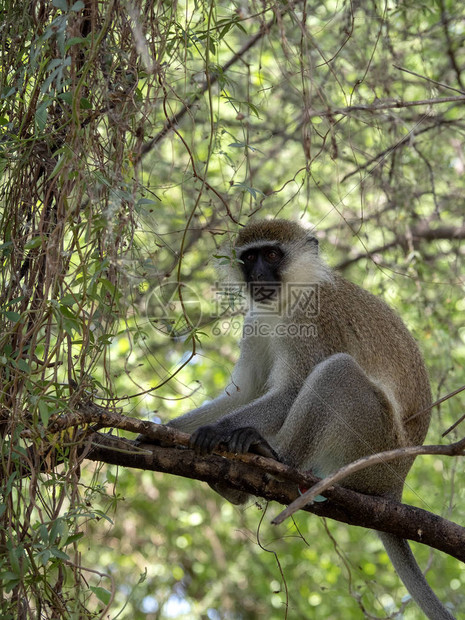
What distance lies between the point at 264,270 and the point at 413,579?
7.51ft

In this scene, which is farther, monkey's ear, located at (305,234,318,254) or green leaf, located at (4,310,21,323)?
monkey's ear, located at (305,234,318,254)

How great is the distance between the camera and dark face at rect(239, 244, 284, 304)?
5.04 m

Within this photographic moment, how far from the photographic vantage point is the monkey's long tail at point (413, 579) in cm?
401

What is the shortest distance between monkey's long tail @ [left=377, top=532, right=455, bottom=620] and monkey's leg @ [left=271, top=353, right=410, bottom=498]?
1.20 feet

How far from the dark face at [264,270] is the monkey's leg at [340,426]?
0.74m

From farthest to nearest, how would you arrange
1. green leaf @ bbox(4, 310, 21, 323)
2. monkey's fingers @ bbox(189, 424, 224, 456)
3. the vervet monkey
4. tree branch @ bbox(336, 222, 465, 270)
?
tree branch @ bbox(336, 222, 465, 270), the vervet monkey, monkey's fingers @ bbox(189, 424, 224, 456), green leaf @ bbox(4, 310, 21, 323)

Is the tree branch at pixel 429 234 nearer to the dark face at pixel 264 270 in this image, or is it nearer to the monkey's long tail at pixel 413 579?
the dark face at pixel 264 270

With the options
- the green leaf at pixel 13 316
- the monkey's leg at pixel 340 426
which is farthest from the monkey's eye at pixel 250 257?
the green leaf at pixel 13 316

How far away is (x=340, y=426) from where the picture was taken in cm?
441

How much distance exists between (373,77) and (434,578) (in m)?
5.32

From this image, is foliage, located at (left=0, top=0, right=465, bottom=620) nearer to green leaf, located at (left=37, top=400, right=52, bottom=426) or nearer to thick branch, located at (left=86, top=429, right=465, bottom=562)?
green leaf, located at (left=37, top=400, right=52, bottom=426)

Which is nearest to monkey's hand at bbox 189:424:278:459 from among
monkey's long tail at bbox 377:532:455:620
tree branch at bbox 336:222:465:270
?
monkey's long tail at bbox 377:532:455:620

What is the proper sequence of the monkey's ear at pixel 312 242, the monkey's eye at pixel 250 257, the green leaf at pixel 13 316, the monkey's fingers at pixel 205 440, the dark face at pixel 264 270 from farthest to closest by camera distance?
the monkey's ear at pixel 312 242, the monkey's eye at pixel 250 257, the dark face at pixel 264 270, the monkey's fingers at pixel 205 440, the green leaf at pixel 13 316

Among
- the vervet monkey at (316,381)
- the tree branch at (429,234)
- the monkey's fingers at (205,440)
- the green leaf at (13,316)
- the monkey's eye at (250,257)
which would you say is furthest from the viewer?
the tree branch at (429,234)
